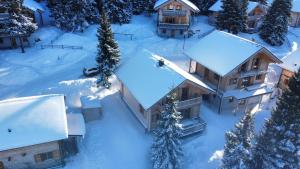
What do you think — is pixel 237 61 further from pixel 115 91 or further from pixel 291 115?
pixel 115 91

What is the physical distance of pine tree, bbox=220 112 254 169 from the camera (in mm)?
23594

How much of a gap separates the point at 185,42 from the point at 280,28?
21.6 metres

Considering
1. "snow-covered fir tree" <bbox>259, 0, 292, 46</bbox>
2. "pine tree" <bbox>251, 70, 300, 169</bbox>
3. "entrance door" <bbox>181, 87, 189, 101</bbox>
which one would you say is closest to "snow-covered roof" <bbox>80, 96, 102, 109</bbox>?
"entrance door" <bbox>181, 87, 189, 101</bbox>

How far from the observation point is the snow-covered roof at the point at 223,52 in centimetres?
3534

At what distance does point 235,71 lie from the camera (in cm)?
3609

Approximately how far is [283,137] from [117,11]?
158ft

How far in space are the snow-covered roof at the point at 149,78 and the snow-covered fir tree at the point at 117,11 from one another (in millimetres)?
28951

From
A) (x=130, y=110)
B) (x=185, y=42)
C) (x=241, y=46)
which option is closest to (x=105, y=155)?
(x=130, y=110)

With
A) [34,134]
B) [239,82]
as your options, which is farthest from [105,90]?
[239,82]

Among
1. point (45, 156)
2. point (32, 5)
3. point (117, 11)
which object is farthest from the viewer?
point (117, 11)

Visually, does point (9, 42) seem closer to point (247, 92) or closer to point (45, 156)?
point (45, 156)

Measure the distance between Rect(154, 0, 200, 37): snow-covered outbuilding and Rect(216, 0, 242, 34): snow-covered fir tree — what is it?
599 centimetres

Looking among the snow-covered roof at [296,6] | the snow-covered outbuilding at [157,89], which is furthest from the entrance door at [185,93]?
the snow-covered roof at [296,6]

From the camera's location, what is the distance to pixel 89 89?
1599 inches
